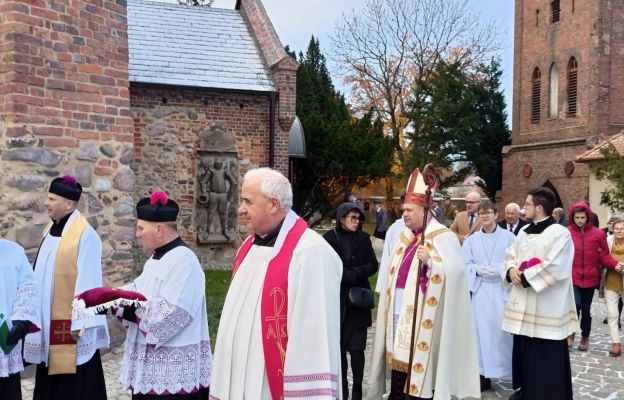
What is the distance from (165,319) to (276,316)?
0.92m

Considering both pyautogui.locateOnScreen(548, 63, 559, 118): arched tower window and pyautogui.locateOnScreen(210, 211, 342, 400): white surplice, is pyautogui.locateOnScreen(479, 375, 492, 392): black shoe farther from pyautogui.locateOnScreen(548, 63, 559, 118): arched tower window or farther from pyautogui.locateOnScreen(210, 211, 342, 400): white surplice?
pyautogui.locateOnScreen(548, 63, 559, 118): arched tower window

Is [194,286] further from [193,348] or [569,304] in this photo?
[569,304]

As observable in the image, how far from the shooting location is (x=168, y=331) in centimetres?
369

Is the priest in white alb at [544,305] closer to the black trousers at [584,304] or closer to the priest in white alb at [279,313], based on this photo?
the black trousers at [584,304]

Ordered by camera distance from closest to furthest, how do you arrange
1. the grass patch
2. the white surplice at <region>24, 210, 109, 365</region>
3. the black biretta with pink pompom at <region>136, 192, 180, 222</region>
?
the black biretta with pink pompom at <region>136, 192, 180, 222</region> → the white surplice at <region>24, 210, 109, 365</region> → the grass patch

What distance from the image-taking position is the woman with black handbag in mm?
5949

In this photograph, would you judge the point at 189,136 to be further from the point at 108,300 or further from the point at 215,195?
the point at 108,300

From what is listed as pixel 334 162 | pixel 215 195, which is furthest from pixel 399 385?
pixel 334 162

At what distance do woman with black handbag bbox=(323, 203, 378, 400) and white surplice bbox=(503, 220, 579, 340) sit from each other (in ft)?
4.35

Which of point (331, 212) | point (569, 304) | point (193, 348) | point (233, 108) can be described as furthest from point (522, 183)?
point (193, 348)

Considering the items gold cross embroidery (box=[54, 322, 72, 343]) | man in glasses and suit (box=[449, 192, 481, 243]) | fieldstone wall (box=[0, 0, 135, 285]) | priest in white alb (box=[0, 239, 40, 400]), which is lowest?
gold cross embroidery (box=[54, 322, 72, 343])

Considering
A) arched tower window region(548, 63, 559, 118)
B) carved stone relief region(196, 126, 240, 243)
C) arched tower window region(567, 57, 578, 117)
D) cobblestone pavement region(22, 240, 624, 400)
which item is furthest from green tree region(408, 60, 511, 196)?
cobblestone pavement region(22, 240, 624, 400)

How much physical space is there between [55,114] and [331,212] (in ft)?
45.0

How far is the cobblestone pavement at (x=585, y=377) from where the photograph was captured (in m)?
6.36
